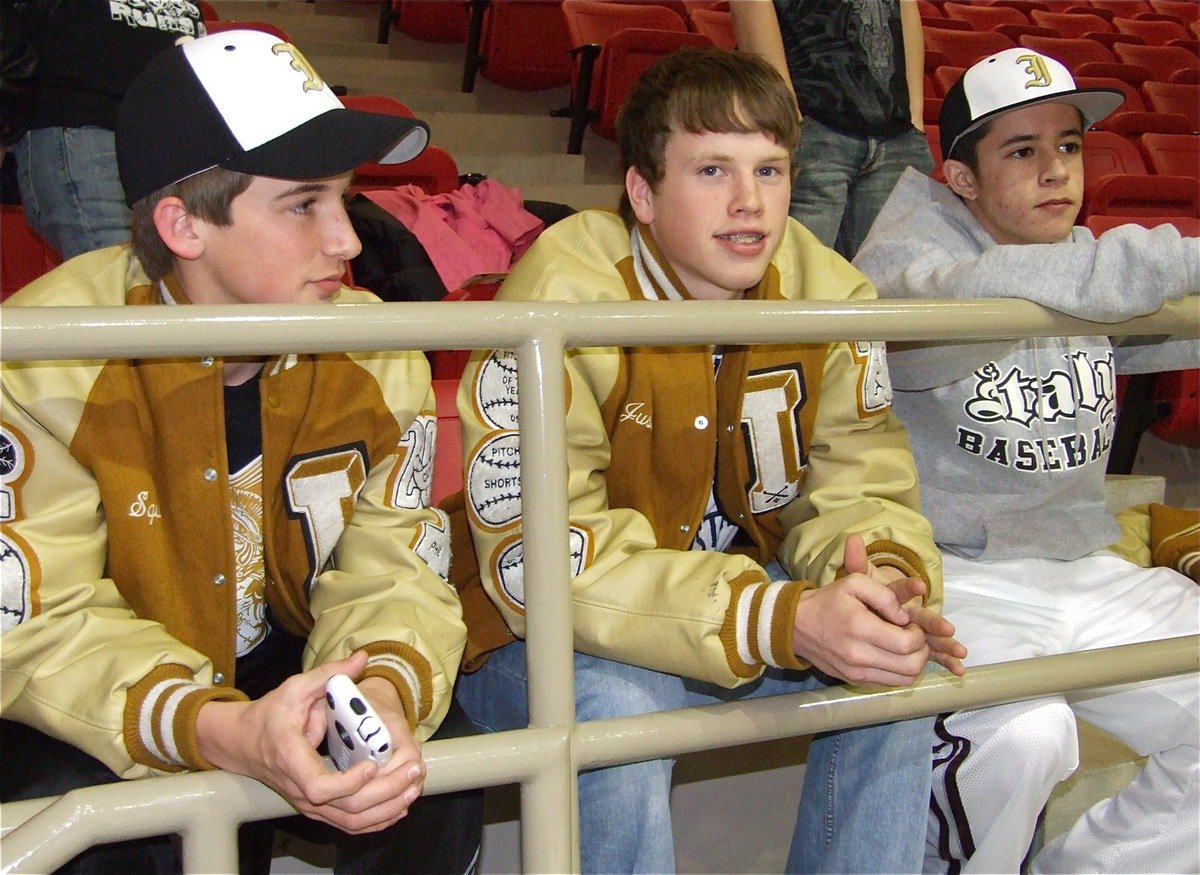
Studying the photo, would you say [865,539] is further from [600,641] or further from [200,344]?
[200,344]

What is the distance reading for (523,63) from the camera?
437cm

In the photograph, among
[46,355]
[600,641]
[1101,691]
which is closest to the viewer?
[46,355]

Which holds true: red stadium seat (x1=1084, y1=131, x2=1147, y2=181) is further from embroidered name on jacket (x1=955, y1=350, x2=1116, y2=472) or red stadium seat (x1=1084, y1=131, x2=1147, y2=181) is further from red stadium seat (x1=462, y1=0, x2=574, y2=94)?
embroidered name on jacket (x1=955, y1=350, x2=1116, y2=472)

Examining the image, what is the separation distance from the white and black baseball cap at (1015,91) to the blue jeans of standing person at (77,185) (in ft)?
4.20

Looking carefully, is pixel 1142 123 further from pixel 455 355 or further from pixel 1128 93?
pixel 455 355

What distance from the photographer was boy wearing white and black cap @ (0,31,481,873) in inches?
39.2

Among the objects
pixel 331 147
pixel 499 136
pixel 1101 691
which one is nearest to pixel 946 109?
pixel 1101 691

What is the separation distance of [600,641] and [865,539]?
350 mm

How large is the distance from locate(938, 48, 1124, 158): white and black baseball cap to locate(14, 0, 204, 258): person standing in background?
49.6 inches

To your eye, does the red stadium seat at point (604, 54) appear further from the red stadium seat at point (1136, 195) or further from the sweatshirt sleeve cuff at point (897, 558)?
the sweatshirt sleeve cuff at point (897, 558)

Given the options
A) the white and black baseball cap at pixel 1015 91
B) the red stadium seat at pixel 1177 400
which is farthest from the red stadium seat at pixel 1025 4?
the white and black baseball cap at pixel 1015 91

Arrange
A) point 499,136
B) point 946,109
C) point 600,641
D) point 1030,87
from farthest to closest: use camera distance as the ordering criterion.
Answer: point 499,136, point 946,109, point 1030,87, point 600,641

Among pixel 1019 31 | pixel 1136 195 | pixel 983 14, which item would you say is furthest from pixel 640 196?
pixel 983 14

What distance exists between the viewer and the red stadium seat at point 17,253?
7.90ft
